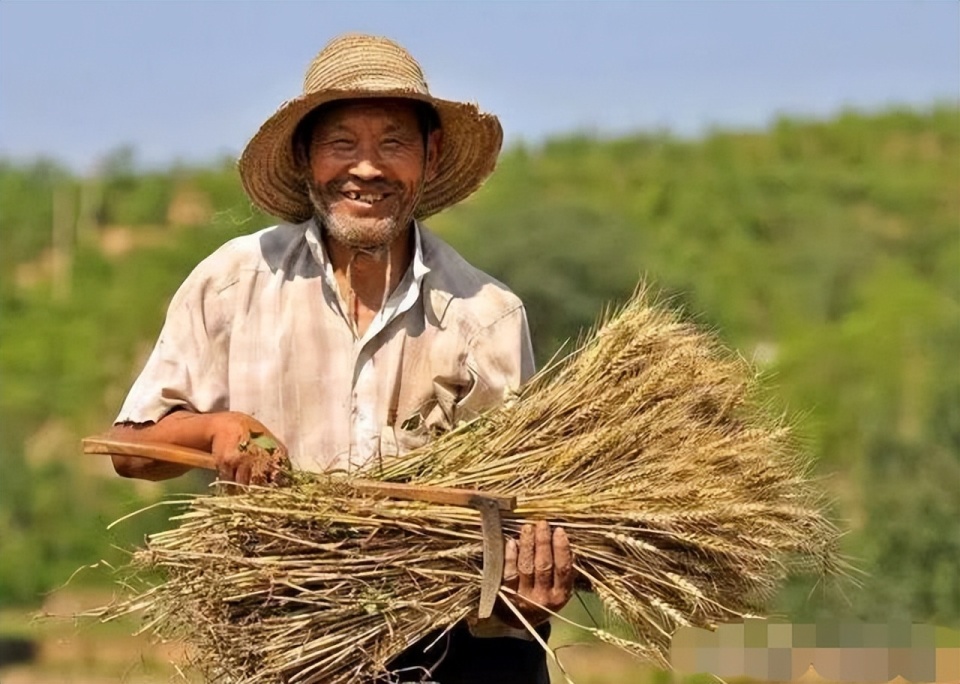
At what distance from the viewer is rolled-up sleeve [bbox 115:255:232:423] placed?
349 cm

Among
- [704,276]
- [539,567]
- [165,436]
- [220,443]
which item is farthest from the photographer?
[704,276]

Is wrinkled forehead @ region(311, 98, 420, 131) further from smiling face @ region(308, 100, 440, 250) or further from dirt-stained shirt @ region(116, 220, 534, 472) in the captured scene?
dirt-stained shirt @ region(116, 220, 534, 472)

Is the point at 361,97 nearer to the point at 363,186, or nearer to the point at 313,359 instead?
the point at 363,186

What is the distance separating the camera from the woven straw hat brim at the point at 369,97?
11.5 ft

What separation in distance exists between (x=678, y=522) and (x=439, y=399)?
0.59 m

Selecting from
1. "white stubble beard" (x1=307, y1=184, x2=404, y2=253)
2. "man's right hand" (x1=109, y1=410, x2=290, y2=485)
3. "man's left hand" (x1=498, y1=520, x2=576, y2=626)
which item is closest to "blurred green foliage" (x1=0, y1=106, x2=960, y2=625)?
"white stubble beard" (x1=307, y1=184, x2=404, y2=253)

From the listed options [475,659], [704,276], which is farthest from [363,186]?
[704,276]

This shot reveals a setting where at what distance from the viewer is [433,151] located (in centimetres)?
369

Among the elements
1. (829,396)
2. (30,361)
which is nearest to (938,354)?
(829,396)

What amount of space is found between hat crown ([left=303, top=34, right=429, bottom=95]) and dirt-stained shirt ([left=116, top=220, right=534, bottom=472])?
0.29 meters

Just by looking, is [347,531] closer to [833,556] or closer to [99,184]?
[833,556]

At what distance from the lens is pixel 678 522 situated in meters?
3.16

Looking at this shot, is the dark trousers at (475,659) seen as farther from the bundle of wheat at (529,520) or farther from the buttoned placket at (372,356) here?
the buttoned placket at (372,356)

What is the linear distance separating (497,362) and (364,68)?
0.59m
